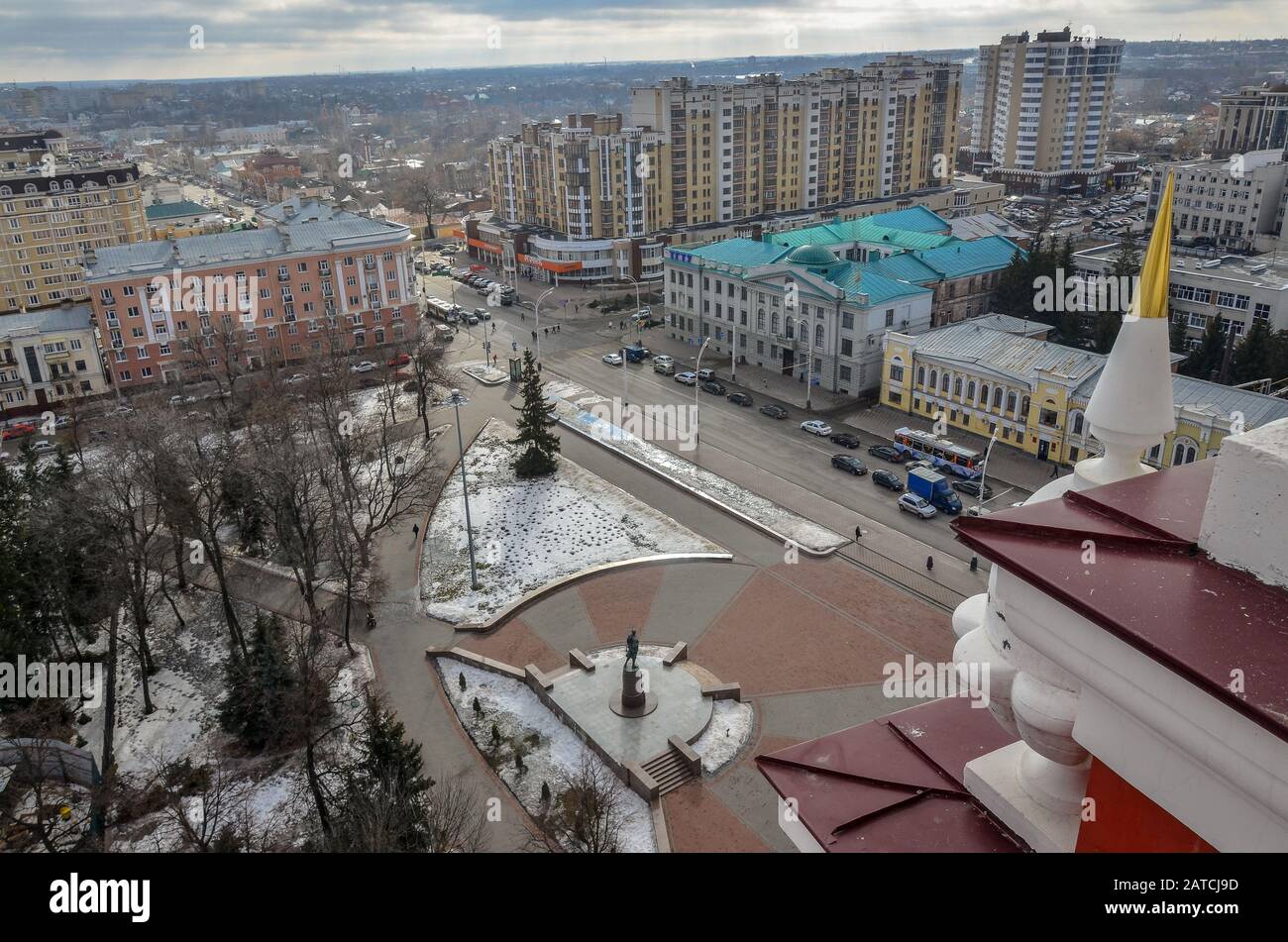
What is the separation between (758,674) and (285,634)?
16.5 metres

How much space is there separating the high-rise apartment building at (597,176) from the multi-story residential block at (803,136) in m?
2.52

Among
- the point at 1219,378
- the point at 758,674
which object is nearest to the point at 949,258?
the point at 1219,378

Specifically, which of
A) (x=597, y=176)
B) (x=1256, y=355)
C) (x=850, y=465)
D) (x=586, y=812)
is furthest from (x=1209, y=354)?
(x=597, y=176)

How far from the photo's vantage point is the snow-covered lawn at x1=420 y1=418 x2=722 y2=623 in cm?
3378

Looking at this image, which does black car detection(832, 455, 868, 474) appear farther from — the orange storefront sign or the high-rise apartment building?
the high-rise apartment building

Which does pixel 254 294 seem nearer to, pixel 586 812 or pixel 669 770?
pixel 669 770

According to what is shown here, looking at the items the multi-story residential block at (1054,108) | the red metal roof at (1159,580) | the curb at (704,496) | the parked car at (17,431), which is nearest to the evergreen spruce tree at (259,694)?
the curb at (704,496)

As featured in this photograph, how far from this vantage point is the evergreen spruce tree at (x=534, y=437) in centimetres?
4200

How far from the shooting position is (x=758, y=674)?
2816 centimetres

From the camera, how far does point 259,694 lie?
1014 inches
